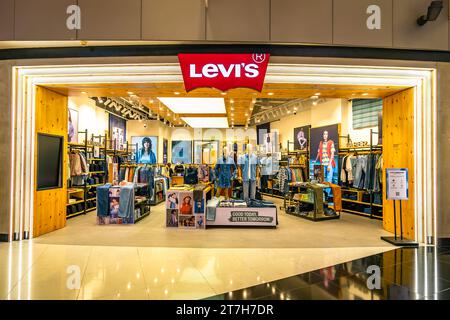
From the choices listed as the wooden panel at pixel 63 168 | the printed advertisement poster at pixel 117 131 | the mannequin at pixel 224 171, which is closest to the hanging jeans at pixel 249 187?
the mannequin at pixel 224 171

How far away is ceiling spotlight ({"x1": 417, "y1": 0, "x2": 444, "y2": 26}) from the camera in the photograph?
464 centimetres

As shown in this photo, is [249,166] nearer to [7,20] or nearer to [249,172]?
[249,172]

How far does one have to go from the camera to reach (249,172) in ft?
23.9

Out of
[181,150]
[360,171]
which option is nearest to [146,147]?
[181,150]

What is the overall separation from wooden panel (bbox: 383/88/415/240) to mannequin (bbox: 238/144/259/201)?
10.4 feet

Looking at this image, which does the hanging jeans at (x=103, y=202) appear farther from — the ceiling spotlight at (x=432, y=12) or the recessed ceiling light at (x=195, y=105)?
the ceiling spotlight at (x=432, y=12)

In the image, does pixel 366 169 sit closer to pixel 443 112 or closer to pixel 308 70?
pixel 443 112

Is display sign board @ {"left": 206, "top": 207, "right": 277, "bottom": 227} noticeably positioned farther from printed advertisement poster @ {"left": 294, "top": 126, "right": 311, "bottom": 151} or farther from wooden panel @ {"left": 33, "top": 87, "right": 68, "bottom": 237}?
printed advertisement poster @ {"left": 294, "top": 126, "right": 311, "bottom": 151}

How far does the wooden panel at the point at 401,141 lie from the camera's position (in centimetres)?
527

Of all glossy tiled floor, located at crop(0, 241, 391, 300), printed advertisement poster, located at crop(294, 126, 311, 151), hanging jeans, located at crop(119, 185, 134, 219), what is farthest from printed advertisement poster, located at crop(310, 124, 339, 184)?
hanging jeans, located at crop(119, 185, 134, 219)

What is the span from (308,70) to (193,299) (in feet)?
14.5

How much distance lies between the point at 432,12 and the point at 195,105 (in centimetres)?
627
